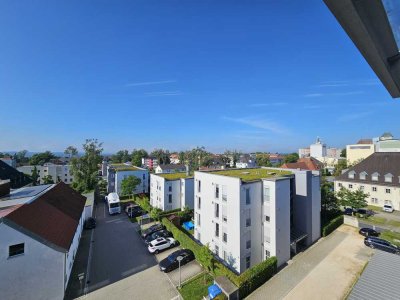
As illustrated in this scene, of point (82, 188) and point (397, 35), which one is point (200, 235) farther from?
point (82, 188)

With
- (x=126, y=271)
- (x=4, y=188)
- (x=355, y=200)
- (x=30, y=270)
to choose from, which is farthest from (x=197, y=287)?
(x=355, y=200)

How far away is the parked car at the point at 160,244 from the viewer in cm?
2338

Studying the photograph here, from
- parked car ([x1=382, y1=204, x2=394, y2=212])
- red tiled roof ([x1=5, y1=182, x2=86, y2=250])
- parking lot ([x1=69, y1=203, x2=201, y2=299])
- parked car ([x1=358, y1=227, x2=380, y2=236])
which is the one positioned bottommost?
parking lot ([x1=69, y1=203, x2=201, y2=299])

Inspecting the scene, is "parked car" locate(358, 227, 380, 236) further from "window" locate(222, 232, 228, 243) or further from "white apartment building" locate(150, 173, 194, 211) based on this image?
"white apartment building" locate(150, 173, 194, 211)

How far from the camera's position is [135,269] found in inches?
805

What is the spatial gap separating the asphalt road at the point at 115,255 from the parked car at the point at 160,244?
70 centimetres

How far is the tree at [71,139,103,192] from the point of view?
46.1 meters

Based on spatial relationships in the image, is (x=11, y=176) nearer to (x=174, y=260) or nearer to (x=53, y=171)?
(x=53, y=171)

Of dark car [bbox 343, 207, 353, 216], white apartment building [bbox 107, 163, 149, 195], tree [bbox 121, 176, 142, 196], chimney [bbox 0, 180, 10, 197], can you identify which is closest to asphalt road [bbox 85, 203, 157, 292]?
tree [bbox 121, 176, 142, 196]

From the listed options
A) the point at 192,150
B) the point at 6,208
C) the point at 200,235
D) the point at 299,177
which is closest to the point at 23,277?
the point at 6,208

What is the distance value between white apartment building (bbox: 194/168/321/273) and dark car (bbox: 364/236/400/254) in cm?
697

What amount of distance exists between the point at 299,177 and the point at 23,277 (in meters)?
26.9

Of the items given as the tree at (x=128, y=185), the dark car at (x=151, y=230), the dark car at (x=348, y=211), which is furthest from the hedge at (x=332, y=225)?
the tree at (x=128, y=185)

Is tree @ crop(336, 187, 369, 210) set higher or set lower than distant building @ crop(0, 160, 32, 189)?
lower
